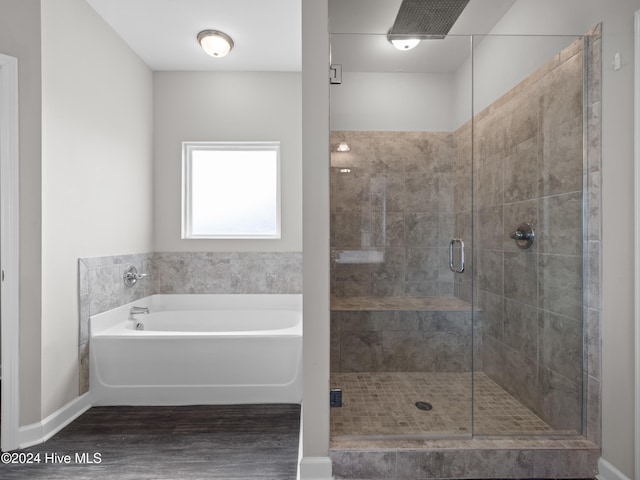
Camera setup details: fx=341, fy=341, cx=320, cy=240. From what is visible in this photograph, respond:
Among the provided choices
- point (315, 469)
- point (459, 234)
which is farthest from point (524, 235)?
point (315, 469)

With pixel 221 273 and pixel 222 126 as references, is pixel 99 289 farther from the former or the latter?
pixel 222 126

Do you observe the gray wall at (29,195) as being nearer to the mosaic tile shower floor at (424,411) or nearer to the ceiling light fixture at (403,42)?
the mosaic tile shower floor at (424,411)

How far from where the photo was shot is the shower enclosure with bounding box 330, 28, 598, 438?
1.77 m

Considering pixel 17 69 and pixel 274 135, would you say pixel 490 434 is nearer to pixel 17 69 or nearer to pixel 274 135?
pixel 274 135

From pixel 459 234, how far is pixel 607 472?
131 centimetres

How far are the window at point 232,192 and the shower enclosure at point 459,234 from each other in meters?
1.35

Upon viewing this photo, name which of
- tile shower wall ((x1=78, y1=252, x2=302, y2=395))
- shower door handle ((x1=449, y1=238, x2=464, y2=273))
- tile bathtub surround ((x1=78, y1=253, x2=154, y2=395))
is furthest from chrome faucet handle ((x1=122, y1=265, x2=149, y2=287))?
shower door handle ((x1=449, y1=238, x2=464, y2=273))

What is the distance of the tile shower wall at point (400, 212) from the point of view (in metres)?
2.12

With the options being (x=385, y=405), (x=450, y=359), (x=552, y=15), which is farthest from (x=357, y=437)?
(x=552, y=15)

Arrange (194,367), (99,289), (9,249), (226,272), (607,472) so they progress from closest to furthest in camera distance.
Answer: (607,472) → (9,249) → (194,367) → (99,289) → (226,272)

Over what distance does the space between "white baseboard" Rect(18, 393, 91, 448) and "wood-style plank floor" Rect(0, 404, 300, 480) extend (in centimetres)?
4

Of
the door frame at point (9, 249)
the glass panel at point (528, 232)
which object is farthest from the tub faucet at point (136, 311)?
the glass panel at point (528, 232)

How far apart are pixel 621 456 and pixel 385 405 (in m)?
1.06

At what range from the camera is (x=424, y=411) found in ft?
6.26
